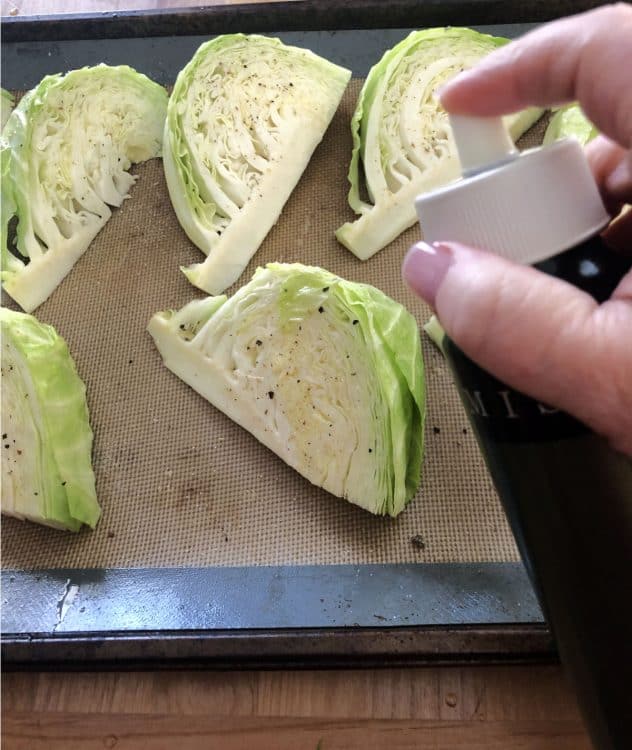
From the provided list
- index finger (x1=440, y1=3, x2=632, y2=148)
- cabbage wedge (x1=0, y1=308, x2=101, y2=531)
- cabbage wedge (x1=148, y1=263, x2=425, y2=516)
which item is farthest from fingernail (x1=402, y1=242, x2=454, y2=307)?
cabbage wedge (x1=0, y1=308, x2=101, y2=531)

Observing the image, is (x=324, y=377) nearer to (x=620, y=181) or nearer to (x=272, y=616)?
(x=272, y=616)

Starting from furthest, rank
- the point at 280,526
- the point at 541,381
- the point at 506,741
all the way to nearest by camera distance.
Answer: the point at 280,526
the point at 506,741
the point at 541,381

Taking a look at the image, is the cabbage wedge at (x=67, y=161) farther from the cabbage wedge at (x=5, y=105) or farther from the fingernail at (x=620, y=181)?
the fingernail at (x=620, y=181)

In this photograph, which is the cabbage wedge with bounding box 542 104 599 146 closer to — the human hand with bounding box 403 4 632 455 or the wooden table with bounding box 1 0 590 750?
the human hand with bounding box 403 4 632 455

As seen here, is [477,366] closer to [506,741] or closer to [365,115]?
[506,741]

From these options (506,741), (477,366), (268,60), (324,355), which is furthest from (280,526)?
(268,60)

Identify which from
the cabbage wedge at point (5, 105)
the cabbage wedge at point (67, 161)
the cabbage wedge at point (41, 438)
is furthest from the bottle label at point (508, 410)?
the cabbage wedge at point (5, 105)
